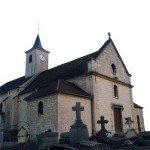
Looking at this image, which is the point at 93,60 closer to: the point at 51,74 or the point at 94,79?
the point at 94,79

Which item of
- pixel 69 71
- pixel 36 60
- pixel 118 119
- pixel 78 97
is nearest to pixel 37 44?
pixel 36 60

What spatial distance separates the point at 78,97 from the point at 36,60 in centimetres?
1402

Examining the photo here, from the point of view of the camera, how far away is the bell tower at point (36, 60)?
3325 cm

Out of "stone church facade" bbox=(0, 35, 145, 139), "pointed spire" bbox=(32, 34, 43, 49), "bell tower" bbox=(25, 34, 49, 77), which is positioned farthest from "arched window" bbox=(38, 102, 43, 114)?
"pointed spire" bbox=(32, 34, 43, 49)

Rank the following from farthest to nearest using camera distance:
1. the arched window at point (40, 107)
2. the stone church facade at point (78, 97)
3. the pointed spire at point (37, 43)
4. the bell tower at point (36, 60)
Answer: the pointed spire at point (37, 43) → the bell tower at point (36, 60) → the arched window at point (40, 107) → the stone church facade at point (78, 97)

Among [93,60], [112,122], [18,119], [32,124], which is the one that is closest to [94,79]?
[93,60]

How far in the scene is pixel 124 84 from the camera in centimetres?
2667

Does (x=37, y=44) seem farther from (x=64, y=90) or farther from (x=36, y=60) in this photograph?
(x=64, y=90)

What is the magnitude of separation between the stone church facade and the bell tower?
6.12ft

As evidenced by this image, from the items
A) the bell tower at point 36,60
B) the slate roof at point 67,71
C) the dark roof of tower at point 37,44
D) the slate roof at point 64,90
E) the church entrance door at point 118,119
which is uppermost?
the dark roof of tower at point 37,44

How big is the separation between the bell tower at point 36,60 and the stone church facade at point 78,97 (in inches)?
73.4

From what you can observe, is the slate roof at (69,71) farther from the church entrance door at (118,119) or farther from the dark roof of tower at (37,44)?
the dark roof of tower at (37,44)

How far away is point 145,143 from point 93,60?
12.0 meters

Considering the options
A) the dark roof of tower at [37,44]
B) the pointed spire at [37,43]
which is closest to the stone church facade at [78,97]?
the dark roof of tower at [37,44]
